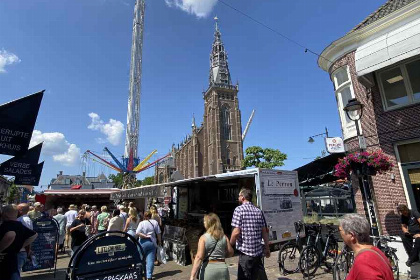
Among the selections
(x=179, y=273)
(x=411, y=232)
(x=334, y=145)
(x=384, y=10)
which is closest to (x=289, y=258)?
(x=411, y=232)

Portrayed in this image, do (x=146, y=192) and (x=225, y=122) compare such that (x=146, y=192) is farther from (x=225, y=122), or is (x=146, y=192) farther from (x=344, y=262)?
(x=225, y=122)

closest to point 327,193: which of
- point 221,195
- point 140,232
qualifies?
point 221,195

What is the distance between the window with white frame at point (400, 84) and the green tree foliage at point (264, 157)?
34765 millimetres

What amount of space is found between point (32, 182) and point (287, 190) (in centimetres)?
859

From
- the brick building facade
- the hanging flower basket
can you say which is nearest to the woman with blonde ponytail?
the hanging flower basket

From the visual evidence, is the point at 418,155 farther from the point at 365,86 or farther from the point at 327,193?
the point at 327,193

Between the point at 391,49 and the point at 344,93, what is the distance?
270cm

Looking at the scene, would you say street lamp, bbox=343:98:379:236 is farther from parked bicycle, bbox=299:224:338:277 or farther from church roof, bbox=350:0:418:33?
church roof, bbox=350:0:418:33

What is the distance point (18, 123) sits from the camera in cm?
470

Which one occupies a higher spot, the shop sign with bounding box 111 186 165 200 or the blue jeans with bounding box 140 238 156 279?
the shop sign with bounding box 111 186 165 200

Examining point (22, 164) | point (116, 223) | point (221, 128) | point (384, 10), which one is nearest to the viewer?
point (22, 164)

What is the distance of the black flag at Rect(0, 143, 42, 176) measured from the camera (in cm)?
665

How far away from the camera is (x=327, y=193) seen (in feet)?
52.6

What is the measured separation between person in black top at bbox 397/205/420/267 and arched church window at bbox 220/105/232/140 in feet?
207
